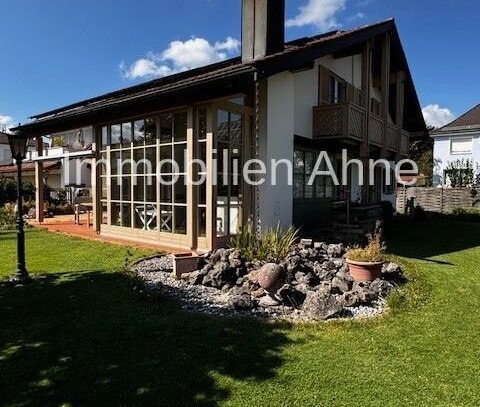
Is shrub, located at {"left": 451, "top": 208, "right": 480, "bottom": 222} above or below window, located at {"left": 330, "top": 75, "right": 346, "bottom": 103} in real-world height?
below

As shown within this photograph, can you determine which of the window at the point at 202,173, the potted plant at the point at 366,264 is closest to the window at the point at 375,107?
the window at the point at 202,173

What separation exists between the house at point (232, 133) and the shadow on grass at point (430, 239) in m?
2.62

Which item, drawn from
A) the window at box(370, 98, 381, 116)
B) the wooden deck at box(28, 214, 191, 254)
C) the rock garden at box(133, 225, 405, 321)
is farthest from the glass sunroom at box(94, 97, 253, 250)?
the window at box(370, 98, 381, 116)

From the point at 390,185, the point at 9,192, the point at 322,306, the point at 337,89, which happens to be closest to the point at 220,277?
the point at 322,306

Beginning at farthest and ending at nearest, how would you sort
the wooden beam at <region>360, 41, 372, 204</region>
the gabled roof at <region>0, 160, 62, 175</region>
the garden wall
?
1. the gabled roof at <region>0, 160, 62, 175</region>
2. the garden wall
3. the wooden beam at <region>360, 41, 372, 204</region>

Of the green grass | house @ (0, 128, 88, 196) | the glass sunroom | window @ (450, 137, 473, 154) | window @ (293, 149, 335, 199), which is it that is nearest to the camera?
the green grass

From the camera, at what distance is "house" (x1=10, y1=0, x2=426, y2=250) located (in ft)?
28.5

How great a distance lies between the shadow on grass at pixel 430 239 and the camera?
9.57 m

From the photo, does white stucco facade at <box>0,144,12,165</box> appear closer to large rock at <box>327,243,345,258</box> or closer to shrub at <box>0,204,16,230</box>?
shrub at <box>0,204,16,230</box>

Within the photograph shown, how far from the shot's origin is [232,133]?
9.12 metres

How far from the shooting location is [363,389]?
10.8ft

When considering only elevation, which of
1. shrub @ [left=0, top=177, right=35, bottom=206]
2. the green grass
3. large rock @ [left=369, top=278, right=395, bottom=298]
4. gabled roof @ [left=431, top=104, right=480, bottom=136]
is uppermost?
gabled roof @ [left=431, top=104, right=480, bottom=136]

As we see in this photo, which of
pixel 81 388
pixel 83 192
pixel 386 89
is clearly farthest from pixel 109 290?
pixel 83 192

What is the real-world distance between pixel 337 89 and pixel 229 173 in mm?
6334
